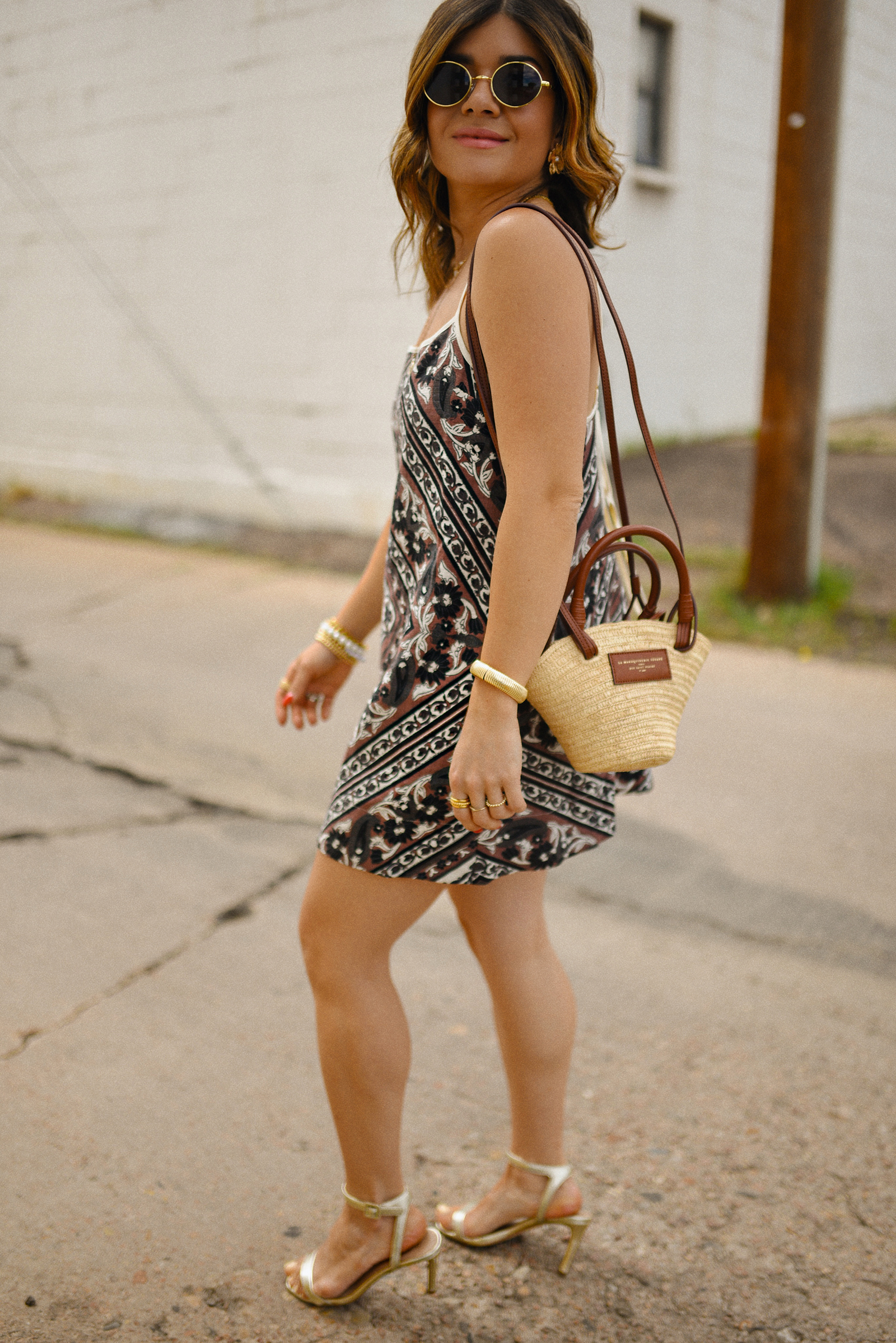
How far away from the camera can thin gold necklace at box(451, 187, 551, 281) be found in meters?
1.39

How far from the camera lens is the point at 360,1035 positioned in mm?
1599

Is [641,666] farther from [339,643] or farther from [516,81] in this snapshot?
[516,81]

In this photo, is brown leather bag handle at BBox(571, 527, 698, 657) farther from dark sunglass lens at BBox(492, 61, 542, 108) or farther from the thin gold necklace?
dark sunglass lens at BBox(492, 61, 542, 108)

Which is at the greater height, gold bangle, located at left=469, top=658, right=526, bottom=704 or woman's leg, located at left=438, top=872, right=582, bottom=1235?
gold bangle, located at left=469, top=658, right=526, bottom=704

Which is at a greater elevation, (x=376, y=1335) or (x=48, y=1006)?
(x=376, y=1335)

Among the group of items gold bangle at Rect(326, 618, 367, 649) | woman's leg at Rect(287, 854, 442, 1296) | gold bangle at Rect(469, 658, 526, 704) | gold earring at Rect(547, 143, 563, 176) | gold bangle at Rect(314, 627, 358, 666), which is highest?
gold earring at Rect(547, 143, 563, 176)

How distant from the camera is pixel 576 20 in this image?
1449 mm

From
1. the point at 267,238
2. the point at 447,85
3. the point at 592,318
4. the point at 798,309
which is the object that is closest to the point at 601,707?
the point at 592,318

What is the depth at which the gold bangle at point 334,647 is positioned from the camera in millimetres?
1921

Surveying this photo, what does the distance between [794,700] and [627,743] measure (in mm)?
3344

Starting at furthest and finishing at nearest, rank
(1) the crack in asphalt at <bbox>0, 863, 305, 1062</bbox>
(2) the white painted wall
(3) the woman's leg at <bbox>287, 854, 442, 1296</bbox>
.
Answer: (2) the white painted wall, (1) the crack in asphalt at <bbox>0, 863, 305, 1062</bbox>, (3) the woman's leg at <bbox>287, 854, 442, 1296</bbox>

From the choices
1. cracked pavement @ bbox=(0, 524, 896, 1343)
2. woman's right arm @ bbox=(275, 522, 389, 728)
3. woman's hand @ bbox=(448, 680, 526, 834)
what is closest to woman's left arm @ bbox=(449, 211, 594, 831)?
woman's hand @ bbox=(448, 680, 526, 834)

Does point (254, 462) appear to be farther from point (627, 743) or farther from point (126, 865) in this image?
point (627, 743)

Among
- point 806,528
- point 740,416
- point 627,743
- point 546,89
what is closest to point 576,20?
point 546,89
